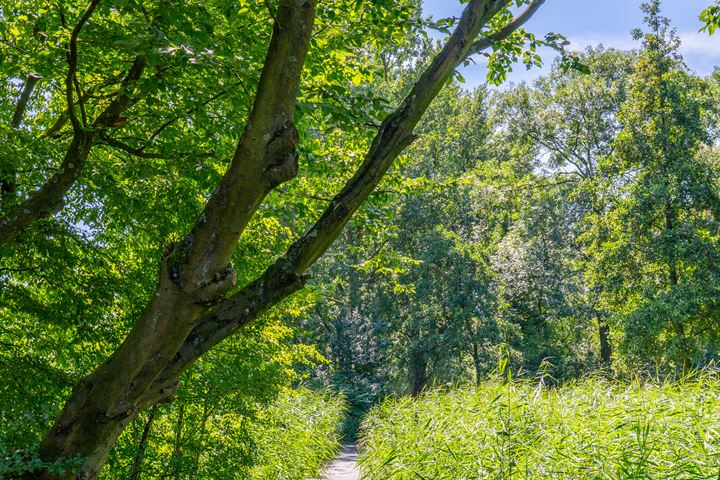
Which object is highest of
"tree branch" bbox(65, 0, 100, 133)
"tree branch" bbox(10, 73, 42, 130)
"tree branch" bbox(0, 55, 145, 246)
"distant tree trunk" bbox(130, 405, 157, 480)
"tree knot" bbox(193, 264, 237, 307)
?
"tree branch" bbox(10, 73, 42, 130)

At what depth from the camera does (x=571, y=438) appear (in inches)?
203

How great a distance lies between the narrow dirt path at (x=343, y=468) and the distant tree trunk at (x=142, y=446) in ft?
12.5

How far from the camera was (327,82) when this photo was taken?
541cm

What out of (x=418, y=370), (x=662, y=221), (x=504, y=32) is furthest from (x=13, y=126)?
(x=418, y=370)

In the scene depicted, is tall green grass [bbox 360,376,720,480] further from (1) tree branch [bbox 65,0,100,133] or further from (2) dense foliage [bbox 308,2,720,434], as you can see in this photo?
(1) tree branch [bbox 65,0,100,133]

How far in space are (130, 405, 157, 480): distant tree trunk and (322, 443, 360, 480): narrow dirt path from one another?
3.82m

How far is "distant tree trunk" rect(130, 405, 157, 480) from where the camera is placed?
18.2 ft

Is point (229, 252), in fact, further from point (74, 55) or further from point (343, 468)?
point (343, 468)

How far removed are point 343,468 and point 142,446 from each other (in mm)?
5915

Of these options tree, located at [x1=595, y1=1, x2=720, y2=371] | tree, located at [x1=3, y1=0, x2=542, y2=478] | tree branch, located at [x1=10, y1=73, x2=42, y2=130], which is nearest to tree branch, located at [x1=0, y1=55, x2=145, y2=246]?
tree branch, located at [x1=10, y1=73, x2=42, y2=130]

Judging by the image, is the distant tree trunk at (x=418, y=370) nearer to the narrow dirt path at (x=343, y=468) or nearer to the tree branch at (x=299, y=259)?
the narrow dirt path at (x=343, y=468)

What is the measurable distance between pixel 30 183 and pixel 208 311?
8.78 ft

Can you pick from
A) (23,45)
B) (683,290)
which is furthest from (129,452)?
(683,290)

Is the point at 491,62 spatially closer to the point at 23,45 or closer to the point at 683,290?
the point at 23,45
